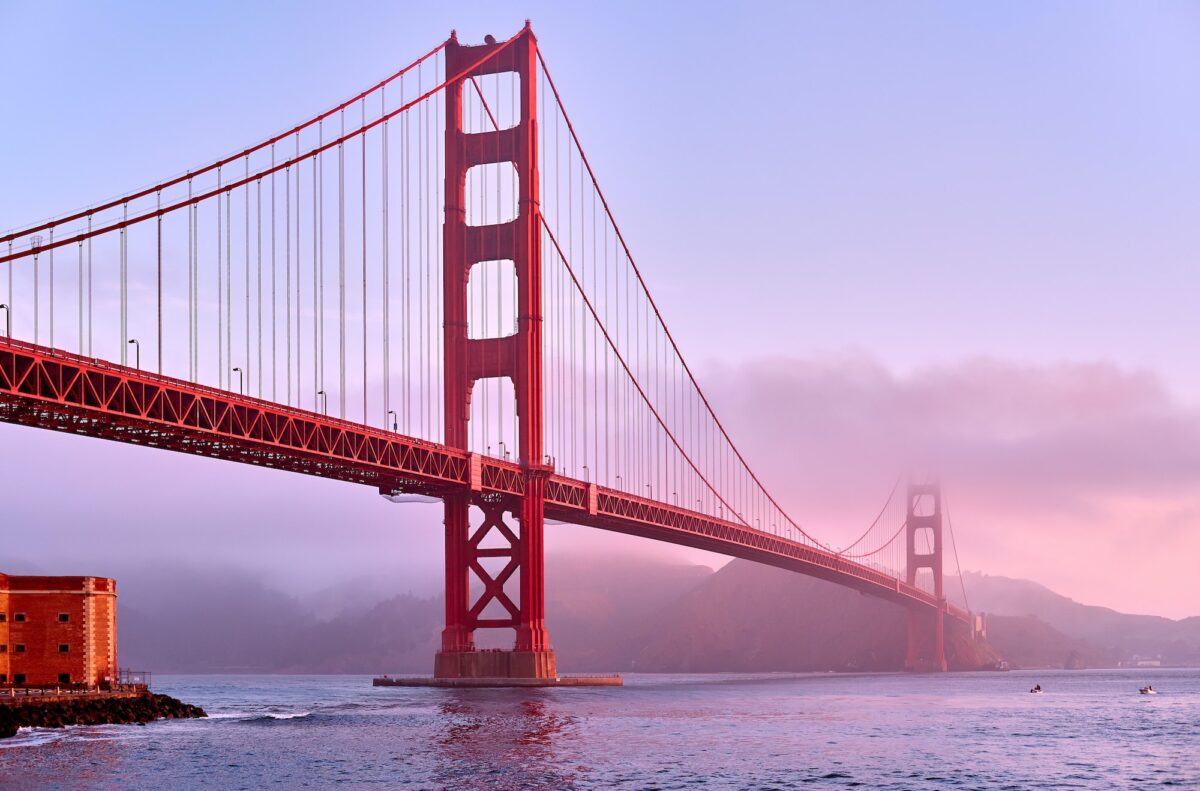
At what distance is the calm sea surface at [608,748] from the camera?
45.7m

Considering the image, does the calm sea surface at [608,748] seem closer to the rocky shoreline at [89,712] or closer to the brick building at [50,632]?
the rocky shoreline at [89,712]

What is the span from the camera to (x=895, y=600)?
170 metres

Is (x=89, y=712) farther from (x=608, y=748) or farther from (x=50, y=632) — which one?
(x=608, y=748)

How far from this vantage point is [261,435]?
6669 centimetres

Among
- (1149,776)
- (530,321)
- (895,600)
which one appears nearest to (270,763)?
(1149,776)

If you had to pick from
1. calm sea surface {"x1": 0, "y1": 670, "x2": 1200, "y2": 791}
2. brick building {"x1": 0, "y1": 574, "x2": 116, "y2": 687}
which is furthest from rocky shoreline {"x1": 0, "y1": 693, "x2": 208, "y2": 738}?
brick building {"x1": 0, "y1": 574, "x2": 116, "y2": 687}

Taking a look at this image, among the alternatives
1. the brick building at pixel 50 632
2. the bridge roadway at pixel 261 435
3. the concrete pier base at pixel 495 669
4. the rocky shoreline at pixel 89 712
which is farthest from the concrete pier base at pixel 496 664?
the brick building at pixel 50 632

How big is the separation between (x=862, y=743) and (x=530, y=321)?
3537 cm

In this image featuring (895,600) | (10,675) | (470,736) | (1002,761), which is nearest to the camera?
(1002,761)

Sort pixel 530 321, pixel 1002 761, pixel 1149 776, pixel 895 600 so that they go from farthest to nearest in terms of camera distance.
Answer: pixel 895 600
pixel 530 321
pixel 1002 761
pixel 1149 776

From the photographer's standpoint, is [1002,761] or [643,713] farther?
[643,713]

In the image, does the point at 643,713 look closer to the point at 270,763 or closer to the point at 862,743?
the point at 862,743

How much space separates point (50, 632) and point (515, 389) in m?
29.4

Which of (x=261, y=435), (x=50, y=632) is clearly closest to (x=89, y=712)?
(x=50, y=632)
